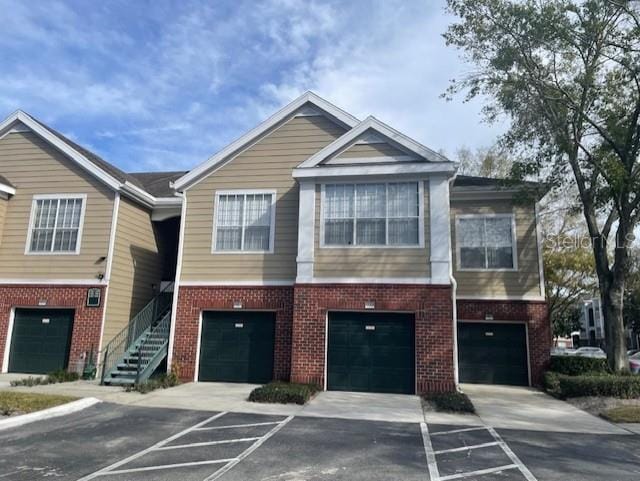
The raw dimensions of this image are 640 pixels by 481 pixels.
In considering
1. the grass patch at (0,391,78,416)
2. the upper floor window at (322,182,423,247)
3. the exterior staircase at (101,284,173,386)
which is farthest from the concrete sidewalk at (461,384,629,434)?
the exterior staircase at (101,284,173,386)

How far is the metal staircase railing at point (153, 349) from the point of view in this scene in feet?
42.5

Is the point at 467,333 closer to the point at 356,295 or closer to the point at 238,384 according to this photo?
the point at 356,295

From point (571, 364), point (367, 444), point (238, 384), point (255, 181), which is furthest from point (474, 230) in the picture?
point (367, 444)

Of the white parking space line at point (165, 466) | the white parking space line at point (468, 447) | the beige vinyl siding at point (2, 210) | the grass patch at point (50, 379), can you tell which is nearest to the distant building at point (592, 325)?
the white parking space line at point (468, 447)

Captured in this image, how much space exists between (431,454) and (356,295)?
6.11m

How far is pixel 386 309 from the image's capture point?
1261cm

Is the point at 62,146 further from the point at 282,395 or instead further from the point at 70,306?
the point at 282,395

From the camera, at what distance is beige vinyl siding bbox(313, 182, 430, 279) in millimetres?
12688

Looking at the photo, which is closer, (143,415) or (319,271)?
(143,415)

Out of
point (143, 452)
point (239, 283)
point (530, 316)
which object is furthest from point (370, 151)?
point (143, 452)

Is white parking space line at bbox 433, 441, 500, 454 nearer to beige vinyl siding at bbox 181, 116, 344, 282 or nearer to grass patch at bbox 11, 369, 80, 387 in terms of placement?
beige vinyl siding at bbox 181, 116, 344, 282

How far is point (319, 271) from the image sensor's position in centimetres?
1312

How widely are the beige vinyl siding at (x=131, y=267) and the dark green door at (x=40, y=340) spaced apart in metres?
1.38

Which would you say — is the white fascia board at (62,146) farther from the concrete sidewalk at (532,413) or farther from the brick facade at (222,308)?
the concrete sidewalk at (532,413)
